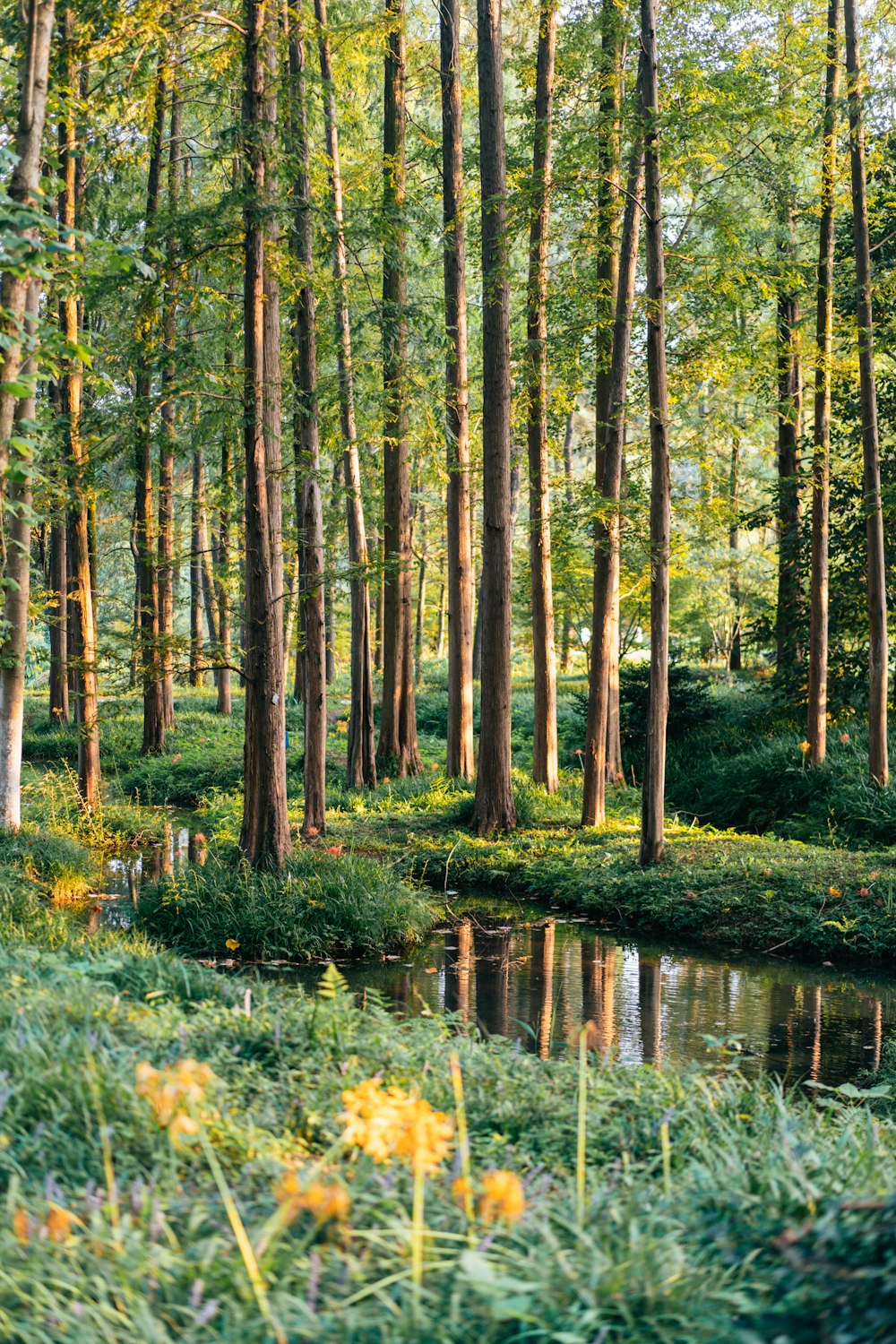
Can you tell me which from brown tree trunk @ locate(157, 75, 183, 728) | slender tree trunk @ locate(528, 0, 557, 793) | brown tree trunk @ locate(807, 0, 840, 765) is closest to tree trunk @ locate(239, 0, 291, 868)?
brown tree trunk @ locate(157, 75, 183, 728)

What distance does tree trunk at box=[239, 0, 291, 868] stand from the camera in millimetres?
9367

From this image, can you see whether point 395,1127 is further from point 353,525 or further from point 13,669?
point 353,525

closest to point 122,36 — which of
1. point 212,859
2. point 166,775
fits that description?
point 212,859

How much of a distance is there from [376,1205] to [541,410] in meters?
12.5

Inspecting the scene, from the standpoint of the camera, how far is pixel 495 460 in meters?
13.1

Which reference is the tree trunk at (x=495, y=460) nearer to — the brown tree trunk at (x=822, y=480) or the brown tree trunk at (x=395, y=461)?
the brown tree trunk at (x=395, y=461)

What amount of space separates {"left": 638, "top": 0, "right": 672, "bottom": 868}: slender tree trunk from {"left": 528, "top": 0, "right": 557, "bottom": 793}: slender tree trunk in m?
2.72

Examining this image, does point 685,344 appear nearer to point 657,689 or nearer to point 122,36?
point 657,689

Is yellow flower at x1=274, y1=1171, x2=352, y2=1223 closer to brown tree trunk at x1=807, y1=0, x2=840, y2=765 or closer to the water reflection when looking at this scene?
the water reflection

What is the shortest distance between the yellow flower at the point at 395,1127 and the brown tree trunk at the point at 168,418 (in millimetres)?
6538

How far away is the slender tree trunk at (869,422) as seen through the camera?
12.3m

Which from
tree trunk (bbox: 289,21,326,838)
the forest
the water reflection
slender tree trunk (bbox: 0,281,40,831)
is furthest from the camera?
tree trunk (bbox: 289,21,326,838)

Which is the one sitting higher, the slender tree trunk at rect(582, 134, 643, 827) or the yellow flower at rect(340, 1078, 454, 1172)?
the slender tree trunk at rect(582, 134, 643, 827)

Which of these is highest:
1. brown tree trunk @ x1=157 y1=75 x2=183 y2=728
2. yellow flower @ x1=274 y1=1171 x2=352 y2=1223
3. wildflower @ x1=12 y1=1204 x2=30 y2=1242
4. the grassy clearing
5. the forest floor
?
brown tree trunk @ x1=157 y1=75 x2=183 y2=728
